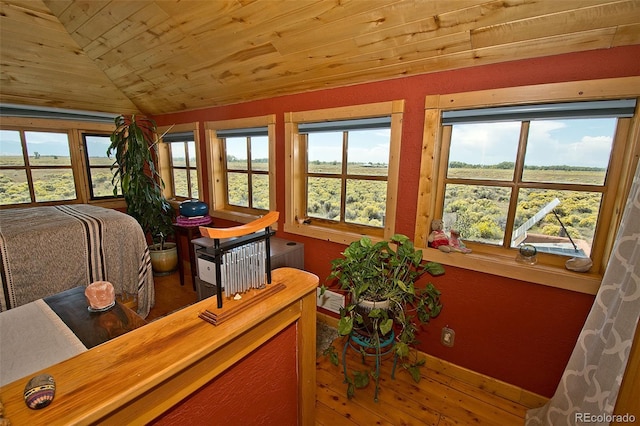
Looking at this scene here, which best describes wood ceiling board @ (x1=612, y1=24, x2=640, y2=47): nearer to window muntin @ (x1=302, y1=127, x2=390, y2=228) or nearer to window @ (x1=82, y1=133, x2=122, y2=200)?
window muntin @ (x1=302, y1=127, x2=390, y2=228)

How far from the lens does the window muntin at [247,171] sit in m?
2.73

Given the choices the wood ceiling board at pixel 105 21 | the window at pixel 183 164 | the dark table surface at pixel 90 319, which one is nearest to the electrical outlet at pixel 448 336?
the dark table surface at pixel 90 319

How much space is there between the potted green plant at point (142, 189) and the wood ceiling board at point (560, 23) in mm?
3043

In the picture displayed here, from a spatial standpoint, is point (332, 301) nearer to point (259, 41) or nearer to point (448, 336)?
point (448, 336)

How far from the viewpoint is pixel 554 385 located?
61.1 inches

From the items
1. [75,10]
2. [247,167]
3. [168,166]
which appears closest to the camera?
[75,10]

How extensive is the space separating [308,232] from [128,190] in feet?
6.75

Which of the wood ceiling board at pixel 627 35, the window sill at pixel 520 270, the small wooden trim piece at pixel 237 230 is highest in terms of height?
the wood ceiling board at pixel 627 35

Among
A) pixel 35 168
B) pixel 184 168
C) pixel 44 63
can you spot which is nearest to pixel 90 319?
pixel 44 63

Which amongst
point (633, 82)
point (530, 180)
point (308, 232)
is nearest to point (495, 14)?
point (633, 82)

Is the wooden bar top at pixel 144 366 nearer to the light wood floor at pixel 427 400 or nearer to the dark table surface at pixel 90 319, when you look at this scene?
the dark table surface at pixel 90 319

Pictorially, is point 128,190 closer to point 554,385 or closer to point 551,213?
point 551,213

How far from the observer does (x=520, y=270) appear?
151cm

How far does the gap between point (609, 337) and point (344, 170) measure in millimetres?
1698
